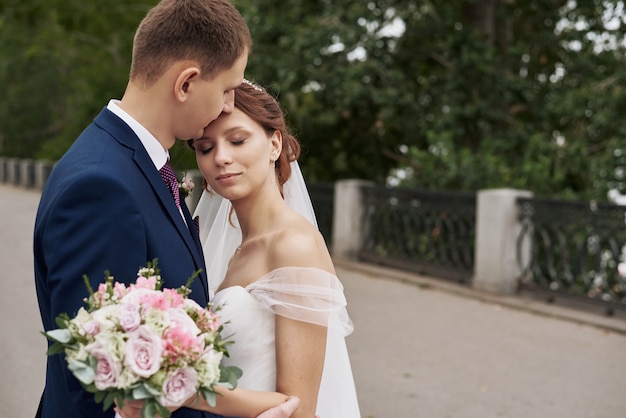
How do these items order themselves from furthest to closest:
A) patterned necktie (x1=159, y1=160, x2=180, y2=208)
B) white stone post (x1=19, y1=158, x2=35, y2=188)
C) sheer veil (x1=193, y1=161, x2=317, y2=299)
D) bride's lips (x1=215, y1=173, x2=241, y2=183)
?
white stone post (x1=19, y1=158, x2=35, y2=188) → sheer veil (x1=193, y1=161, x2=317, y2=299) → bride's lips (x1=215, y1=173, x2=241, y2=183) → patterned necktie (x1=159, y1=160, x2=180, y2=208)

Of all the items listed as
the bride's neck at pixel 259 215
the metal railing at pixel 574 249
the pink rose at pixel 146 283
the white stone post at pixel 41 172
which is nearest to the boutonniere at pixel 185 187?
the bride's neck at pixel 259 215

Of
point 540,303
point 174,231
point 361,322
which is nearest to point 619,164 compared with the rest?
point 540,303

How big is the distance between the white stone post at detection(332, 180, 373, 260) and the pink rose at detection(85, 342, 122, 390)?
12500 millimetres

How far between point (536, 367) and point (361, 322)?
7.51ft

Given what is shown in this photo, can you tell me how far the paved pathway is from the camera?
6.26m

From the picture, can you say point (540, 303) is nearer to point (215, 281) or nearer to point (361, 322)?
point (361, 322)

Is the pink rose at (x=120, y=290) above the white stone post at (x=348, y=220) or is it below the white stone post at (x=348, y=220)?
above

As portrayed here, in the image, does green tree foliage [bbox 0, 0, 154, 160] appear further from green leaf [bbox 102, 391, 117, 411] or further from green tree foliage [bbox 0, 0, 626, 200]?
green leaf [bbox 102, 391, 117, 411]

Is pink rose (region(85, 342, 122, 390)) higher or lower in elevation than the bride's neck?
lower

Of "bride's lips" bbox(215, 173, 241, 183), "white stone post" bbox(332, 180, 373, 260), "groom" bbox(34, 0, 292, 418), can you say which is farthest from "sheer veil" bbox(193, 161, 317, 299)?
"white stone post" bbox(332, 180, 373, 260)

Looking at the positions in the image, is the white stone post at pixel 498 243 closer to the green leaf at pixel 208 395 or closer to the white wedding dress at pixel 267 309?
the white wedding dress at pixel 267 309

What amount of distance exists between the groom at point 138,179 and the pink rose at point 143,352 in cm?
23

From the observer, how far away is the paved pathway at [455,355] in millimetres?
6258

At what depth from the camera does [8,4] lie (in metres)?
31.4
